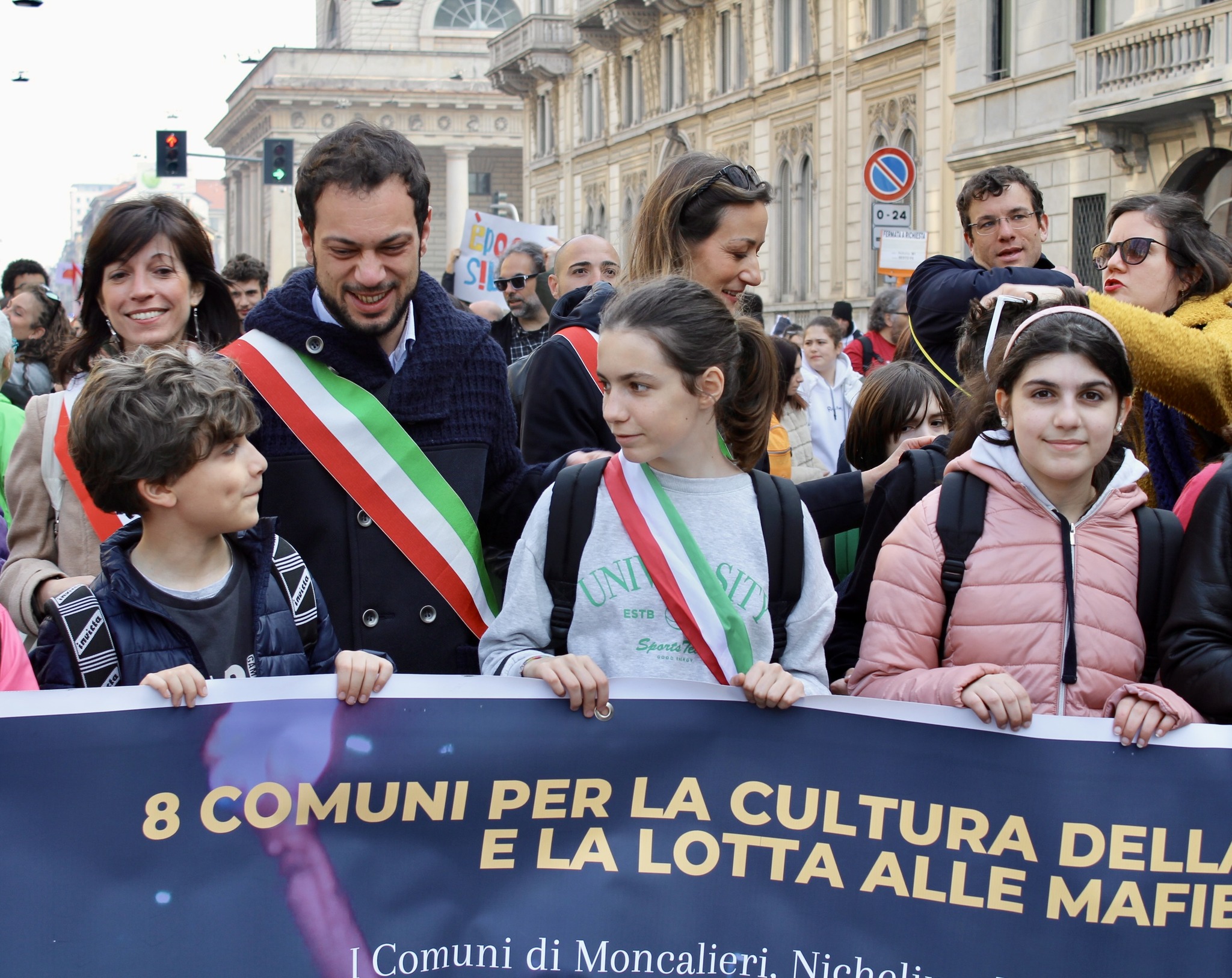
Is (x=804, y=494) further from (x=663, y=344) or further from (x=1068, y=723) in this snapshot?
(x=1068, y=723)

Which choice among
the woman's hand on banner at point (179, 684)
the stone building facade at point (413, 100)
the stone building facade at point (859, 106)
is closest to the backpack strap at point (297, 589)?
the woman's hand on banner at point (179, 684)

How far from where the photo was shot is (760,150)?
31.3m

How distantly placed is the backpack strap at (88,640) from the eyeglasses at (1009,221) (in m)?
2.95

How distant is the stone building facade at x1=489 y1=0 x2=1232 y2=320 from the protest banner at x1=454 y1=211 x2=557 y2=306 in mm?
5292

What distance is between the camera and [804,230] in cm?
2992

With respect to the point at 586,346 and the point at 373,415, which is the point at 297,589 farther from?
the point at 586,346

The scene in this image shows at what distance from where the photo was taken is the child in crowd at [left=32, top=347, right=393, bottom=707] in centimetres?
279

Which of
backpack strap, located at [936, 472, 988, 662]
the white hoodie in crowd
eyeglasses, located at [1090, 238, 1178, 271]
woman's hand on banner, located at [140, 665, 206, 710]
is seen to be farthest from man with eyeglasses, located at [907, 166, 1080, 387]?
the white hoodie in crowd

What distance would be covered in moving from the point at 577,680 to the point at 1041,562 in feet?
3.17

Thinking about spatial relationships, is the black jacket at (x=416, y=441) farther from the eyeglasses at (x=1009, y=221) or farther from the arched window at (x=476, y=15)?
the arched window at (x=476, y=15)

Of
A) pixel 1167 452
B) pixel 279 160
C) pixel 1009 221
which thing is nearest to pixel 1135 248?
pixel 1167 452

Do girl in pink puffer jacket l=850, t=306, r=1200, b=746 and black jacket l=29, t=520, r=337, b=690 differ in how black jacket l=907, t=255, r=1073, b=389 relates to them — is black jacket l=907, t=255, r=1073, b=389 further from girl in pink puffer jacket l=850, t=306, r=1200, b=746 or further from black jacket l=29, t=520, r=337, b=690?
black jacket l=29, t=520, r=337, b=690

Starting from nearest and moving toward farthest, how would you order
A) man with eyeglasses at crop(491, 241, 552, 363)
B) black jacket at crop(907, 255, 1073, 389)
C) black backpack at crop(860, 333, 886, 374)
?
black jacket at crop(907, 255, 1073, 389)
man with eyeglasses at crop(491, 241, 552, 363)
black backpack at crop(860, 333, 886, 374)

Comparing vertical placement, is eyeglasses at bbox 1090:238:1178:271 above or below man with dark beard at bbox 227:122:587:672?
above
